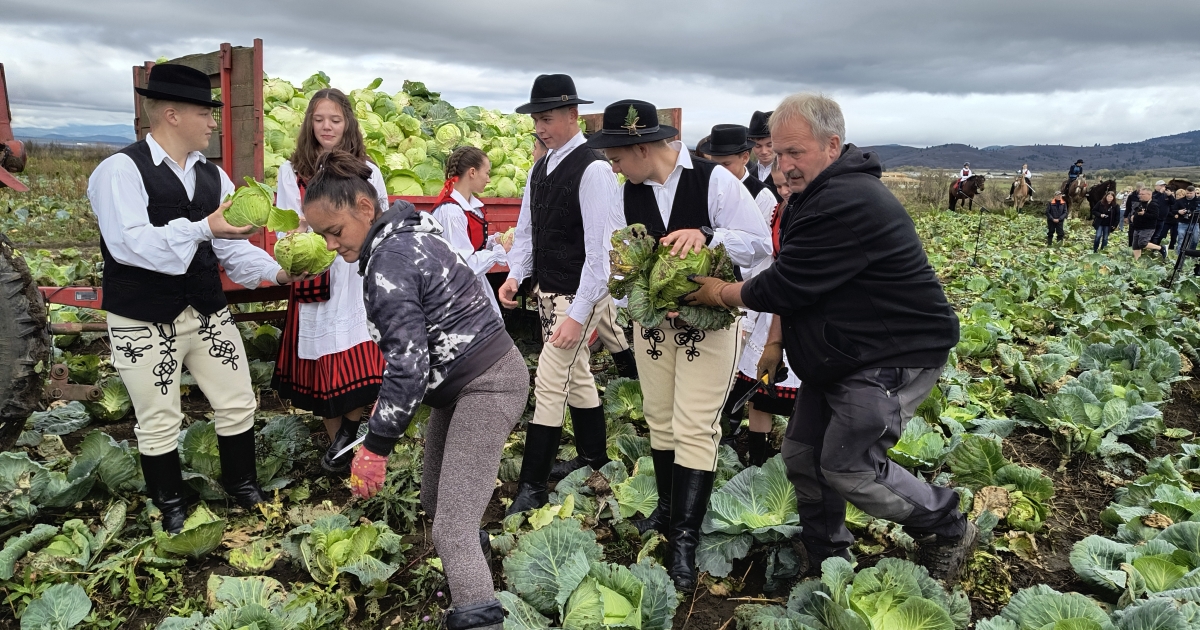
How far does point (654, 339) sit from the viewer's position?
3.21 meters

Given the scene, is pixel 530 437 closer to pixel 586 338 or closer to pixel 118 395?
pixel 586 338

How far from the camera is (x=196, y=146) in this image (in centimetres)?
322

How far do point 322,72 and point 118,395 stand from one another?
3480mm

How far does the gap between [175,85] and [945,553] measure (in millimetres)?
3600

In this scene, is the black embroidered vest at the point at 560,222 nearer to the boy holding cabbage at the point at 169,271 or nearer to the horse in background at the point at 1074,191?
the boy holding cabbage at the point at 169,271

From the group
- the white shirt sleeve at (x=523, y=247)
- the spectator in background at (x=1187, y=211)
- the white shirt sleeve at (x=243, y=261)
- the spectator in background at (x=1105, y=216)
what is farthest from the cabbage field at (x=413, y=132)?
the spectator in background at (x=1105, y=216)

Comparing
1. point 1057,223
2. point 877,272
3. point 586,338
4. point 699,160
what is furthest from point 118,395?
point 1057,223

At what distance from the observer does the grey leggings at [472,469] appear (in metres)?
2.49

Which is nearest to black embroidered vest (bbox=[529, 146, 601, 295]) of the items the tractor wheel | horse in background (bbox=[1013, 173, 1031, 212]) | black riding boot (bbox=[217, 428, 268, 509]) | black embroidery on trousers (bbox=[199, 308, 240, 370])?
black embroidery on trousers (bbox=[199, 308, 240, 370])

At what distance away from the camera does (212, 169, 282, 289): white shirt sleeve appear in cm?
357

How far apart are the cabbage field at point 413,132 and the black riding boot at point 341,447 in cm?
196

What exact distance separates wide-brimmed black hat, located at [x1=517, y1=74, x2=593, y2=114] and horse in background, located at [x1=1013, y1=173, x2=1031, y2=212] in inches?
Answer: 1061

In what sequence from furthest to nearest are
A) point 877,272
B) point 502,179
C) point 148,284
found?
point 502,179, point 148,284, point 877,272

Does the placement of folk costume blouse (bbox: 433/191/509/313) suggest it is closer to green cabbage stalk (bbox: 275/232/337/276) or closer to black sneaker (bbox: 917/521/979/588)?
green cabbage stalk (bbox: 275/232/337/276)
